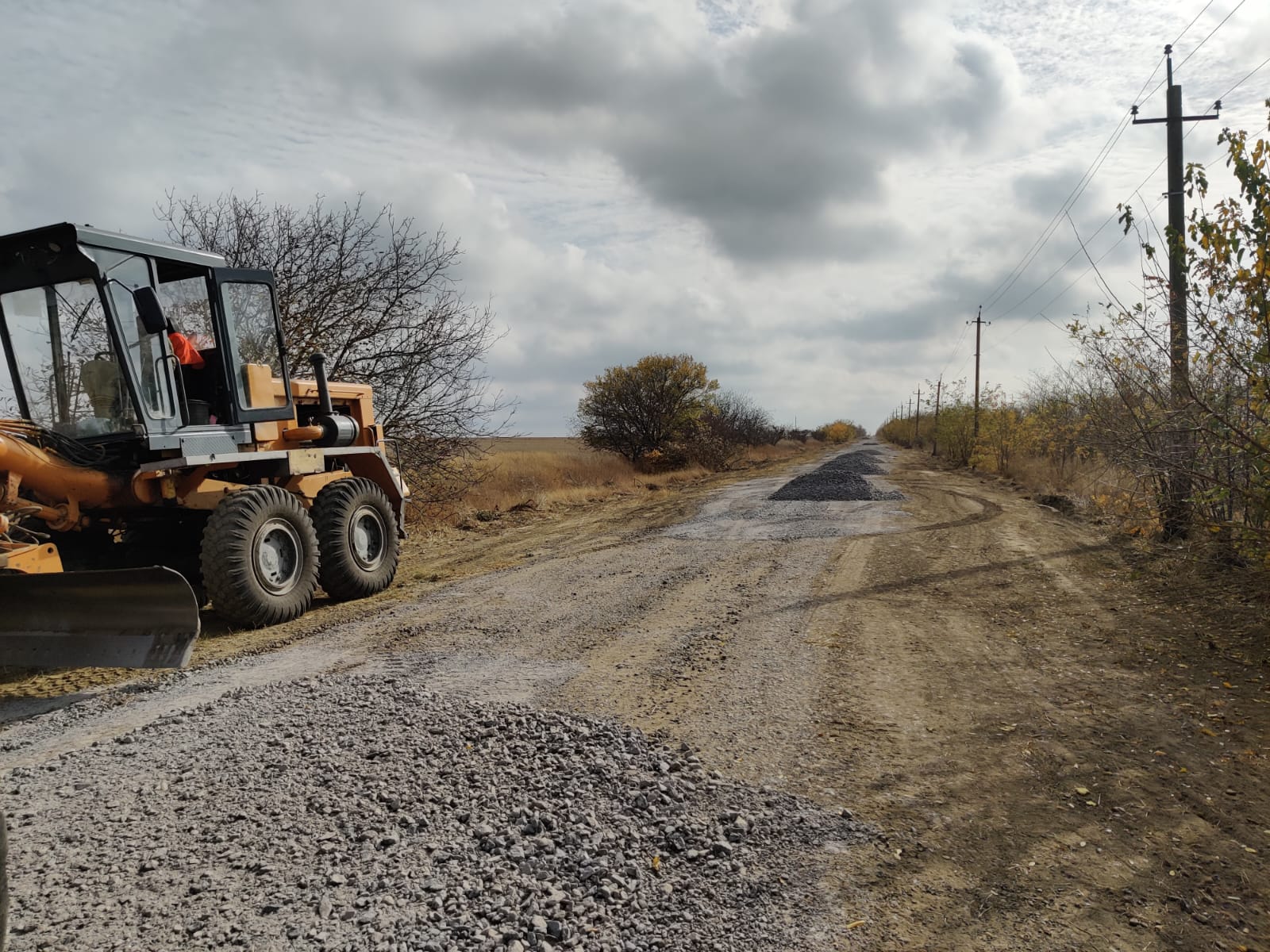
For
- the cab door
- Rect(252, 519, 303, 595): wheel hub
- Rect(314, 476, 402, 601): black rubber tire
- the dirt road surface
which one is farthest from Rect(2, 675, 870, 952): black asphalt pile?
the cab door

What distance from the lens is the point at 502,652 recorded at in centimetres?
552

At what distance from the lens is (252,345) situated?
24.3 feet

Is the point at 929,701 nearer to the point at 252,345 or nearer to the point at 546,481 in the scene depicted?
the point at 252,345

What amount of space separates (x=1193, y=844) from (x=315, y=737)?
3.94 metres

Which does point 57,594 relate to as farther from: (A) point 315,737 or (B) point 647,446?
(B) point 647,446

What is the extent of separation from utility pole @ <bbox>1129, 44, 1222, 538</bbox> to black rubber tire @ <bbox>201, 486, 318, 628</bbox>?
26.0 feet

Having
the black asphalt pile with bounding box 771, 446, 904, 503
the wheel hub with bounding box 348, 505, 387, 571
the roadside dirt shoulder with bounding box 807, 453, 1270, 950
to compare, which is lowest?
the black asphalt pile with bounding box 771, 446, 904, 503

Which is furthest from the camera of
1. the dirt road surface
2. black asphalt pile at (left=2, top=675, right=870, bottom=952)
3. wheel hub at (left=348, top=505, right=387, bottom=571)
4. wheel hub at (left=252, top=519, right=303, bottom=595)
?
wheel hub at (left=348, top=505, right=387, bottom=571)

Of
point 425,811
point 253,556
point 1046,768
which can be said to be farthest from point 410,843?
point 253,556

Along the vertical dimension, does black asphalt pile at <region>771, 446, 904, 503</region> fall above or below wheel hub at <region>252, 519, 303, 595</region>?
below

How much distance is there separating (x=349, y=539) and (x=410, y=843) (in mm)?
5408

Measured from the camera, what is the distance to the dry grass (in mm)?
16016

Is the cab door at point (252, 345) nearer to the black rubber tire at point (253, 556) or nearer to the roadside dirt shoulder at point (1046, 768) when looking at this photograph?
the black rubber tire at point (253, 556)

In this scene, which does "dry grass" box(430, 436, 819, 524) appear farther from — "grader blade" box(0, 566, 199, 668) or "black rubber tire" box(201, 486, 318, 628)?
"grader blade" box(0, 566, 199, 668)
